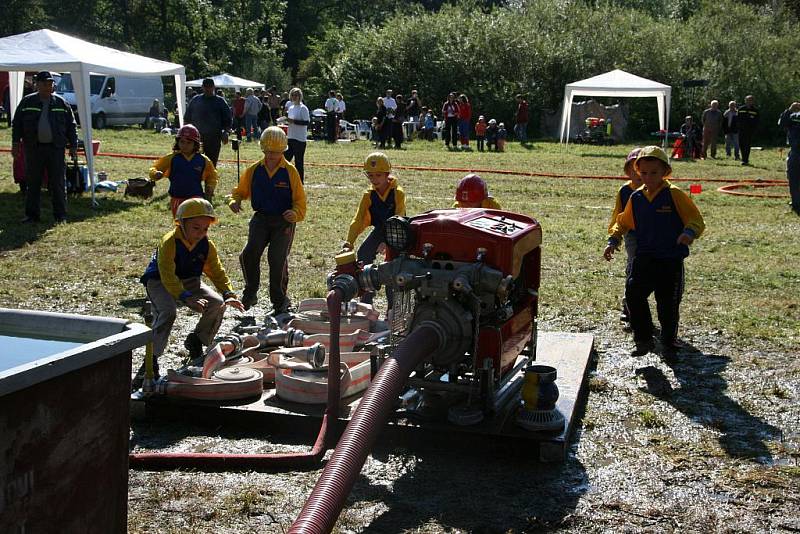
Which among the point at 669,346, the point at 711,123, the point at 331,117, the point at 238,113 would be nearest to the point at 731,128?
the point at 711,123

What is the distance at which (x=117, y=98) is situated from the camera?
3756 centimetres

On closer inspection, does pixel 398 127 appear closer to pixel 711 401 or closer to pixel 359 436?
pixel 711 401

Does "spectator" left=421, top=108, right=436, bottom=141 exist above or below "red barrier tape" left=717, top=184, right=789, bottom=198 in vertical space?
above

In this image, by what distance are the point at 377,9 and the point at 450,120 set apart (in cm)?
4093

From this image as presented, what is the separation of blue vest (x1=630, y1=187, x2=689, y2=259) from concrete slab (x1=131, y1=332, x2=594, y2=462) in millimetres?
1146

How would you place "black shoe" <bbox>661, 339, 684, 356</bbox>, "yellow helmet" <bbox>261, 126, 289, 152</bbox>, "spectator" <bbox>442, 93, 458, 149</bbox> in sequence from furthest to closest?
"spectator" <bbox>442, 93, 458, 149</bbox> < "yellow helmet" <bbox>261, 126, 289, 152</bbox> < "black shoe" <bbox>661, 339, 684, 356</bbox>

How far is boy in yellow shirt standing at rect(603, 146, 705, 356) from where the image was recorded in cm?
709

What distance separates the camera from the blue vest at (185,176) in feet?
34.9

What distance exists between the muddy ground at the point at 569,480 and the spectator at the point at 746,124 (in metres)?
22.2

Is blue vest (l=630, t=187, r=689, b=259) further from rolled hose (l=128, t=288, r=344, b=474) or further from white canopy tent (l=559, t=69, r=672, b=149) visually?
white canopy tent (l=559, t=69, r=672, b=149)

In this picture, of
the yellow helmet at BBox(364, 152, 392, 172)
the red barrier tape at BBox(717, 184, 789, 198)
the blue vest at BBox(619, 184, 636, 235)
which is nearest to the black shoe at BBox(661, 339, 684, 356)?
the blue vest at BBox(619, 184, 636, 235)

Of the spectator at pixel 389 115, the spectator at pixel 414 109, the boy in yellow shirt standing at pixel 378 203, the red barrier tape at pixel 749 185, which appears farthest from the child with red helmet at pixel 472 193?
the spectator at pixel 414 109

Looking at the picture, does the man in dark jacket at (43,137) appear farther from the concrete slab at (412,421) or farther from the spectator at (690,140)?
the spectator at (690,140)

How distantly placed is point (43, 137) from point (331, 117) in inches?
826
